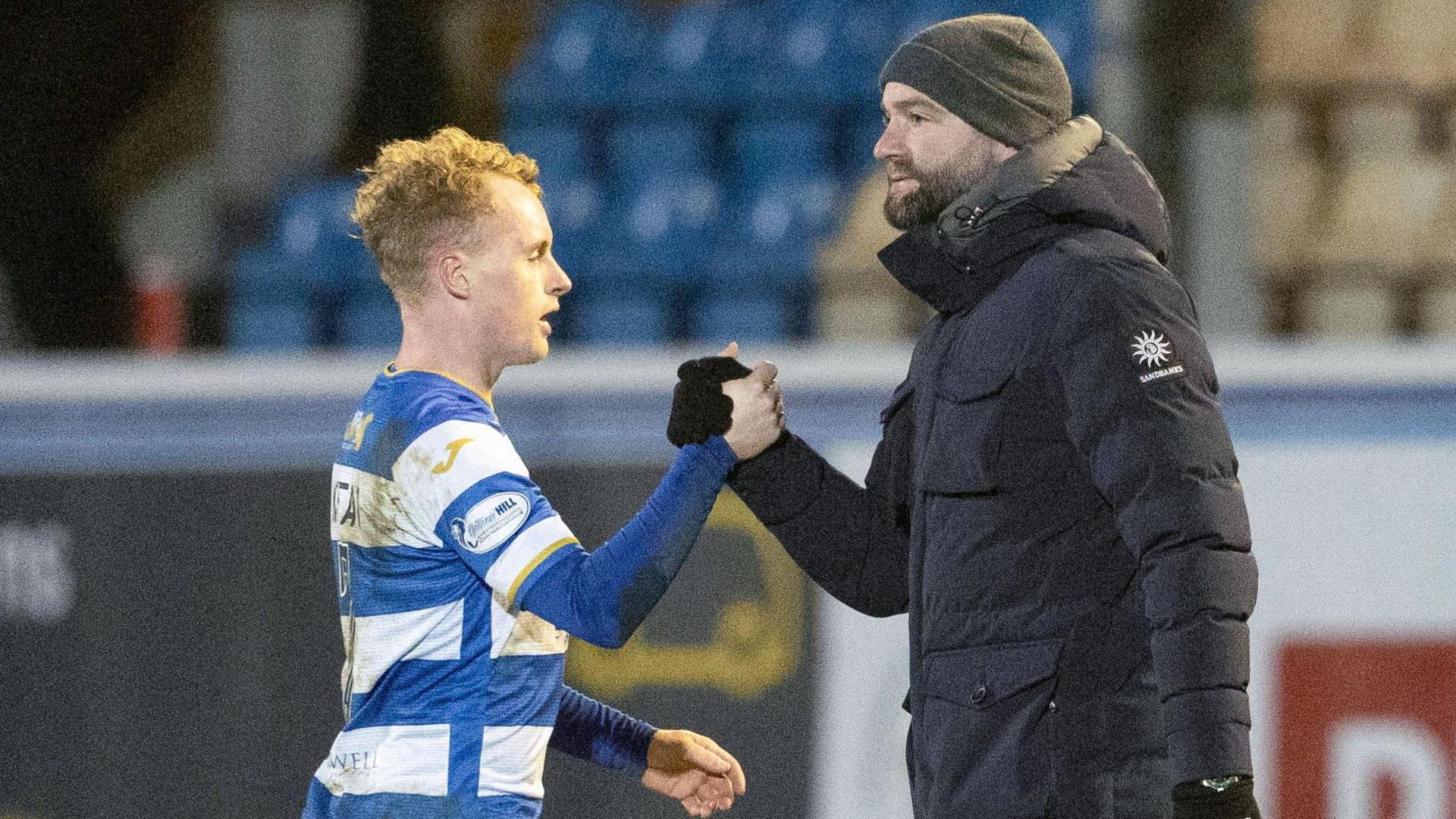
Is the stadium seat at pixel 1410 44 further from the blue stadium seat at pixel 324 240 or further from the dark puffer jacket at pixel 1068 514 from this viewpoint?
the dark puffer jacket at pixel 1068 514

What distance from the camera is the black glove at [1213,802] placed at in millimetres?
2330

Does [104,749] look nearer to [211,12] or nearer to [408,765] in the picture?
[408,765]

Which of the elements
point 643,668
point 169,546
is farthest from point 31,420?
point 643,668

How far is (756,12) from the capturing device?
7082 millimetres

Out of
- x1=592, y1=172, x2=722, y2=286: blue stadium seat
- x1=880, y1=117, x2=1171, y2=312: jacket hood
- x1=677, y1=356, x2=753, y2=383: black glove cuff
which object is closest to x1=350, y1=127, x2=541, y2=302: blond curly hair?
x1=677, y1=356, x2=753, y2=383: black glove cuff

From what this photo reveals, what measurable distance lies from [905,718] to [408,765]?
2.21m

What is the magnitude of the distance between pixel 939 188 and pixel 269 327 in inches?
141

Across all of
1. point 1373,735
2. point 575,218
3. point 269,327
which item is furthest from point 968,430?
point 575,218

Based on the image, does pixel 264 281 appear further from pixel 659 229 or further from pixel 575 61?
pixel 575 61

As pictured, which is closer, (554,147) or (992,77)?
(992,77)

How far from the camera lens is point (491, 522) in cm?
251

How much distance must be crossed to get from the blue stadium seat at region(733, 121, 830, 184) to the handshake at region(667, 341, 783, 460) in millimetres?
3744

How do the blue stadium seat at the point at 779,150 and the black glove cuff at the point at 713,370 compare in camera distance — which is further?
the blue stadium seat at the point at 779,150

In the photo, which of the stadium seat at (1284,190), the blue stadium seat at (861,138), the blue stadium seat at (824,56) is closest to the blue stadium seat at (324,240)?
the blue stadium seat at (824,56)
